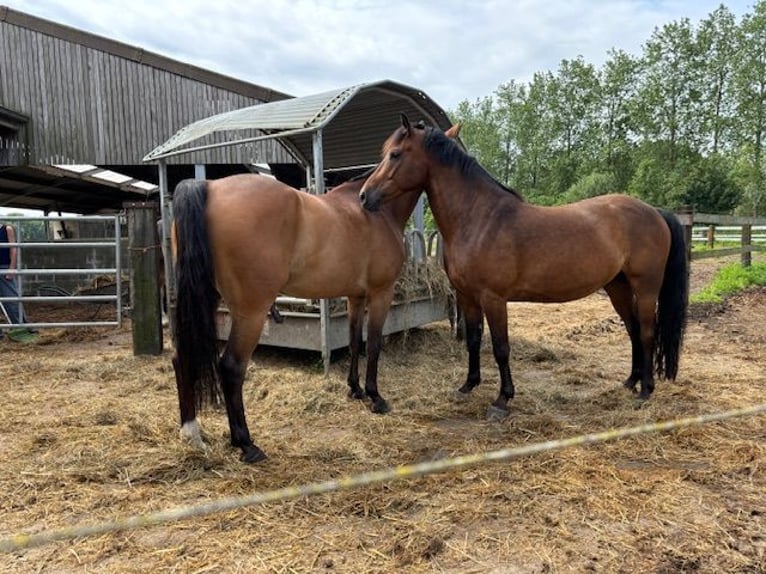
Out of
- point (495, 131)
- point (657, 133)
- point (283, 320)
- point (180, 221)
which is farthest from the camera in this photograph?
point (495, 131)

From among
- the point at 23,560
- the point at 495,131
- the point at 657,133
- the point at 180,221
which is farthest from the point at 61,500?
the point at 495,131

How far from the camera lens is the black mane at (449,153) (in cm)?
395

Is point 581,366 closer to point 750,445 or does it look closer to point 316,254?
point 750,445

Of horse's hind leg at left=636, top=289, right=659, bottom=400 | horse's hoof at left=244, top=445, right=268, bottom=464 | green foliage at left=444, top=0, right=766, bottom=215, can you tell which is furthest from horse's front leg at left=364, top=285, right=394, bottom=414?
green foliage at left=444, top=0, right=766, bottom=215

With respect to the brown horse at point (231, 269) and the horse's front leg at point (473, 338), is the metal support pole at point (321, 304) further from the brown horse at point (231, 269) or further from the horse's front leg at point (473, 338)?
the horse's front leg at point (473, 338)

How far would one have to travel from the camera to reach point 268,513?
2.32 m

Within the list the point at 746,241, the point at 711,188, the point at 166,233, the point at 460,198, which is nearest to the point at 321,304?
the point at 460,198

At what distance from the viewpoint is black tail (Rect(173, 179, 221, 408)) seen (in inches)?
111

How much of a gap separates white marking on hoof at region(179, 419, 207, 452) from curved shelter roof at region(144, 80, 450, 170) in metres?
2.30

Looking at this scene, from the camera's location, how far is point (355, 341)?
4.30 m

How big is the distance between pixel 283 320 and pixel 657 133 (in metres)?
33.7

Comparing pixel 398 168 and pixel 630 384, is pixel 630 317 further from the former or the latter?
pixel 398 168

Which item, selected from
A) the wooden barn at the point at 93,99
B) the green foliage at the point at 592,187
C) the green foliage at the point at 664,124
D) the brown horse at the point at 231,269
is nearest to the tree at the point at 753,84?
the green foliage at the point at 664,124

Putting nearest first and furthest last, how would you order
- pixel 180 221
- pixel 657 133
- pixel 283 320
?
pixel 180 221, pixel 283 320, pixel 657 133
